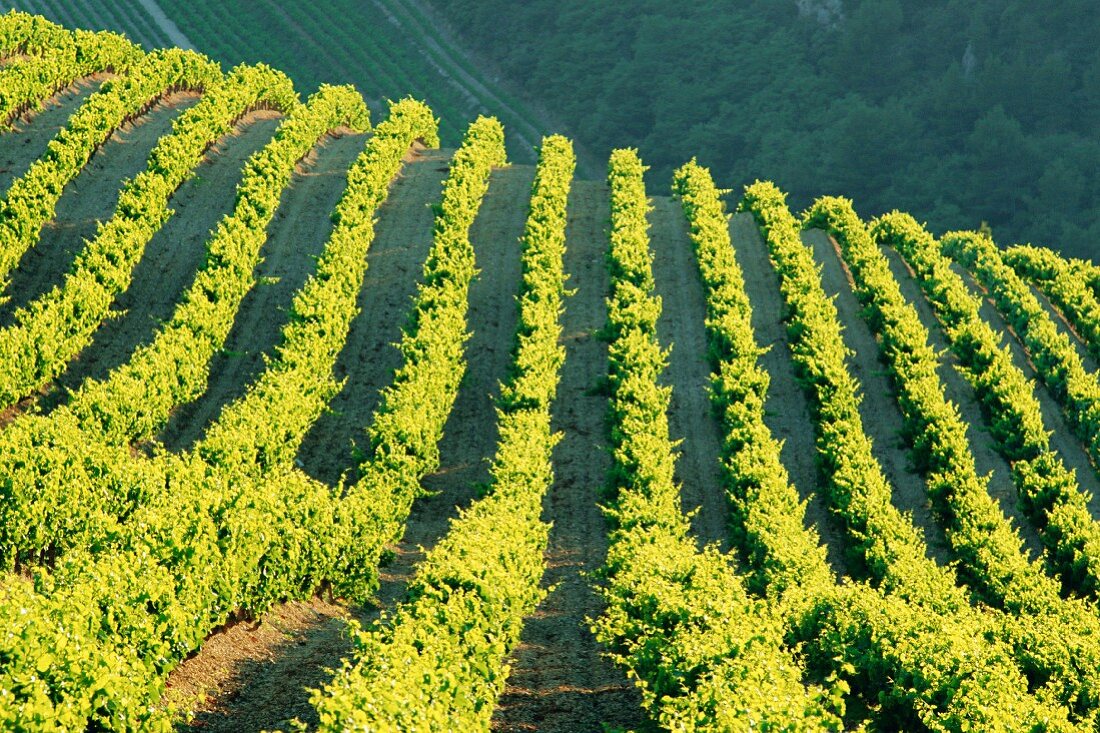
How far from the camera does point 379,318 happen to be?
3278 centimetres

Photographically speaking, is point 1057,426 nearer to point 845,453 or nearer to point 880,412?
point 880,412

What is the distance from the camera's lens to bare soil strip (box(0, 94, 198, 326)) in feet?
105

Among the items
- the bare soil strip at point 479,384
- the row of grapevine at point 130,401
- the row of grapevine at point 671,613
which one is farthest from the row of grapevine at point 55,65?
the row of grapevine at point 671,613

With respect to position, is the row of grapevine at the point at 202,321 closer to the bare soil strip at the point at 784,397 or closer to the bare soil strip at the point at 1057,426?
the bare soil strip at the point at 784,397

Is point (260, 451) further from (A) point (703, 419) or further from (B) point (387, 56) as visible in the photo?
(B) point (387, 56)

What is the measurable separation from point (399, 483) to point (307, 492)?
401 centimetres

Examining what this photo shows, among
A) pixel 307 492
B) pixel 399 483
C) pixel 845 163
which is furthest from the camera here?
pixel 845 163

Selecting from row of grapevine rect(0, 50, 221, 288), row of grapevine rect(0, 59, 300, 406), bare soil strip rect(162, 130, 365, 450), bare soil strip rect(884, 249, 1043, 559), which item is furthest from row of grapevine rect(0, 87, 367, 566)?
bare soil strip rect(884, 249, 1043, 559)

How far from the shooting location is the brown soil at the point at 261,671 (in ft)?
52.1

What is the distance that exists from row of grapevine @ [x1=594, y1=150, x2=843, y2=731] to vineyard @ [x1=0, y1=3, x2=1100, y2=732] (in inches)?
3.4

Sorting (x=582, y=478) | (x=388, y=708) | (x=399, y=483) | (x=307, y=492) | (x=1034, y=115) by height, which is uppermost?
(x=1034, y=115)

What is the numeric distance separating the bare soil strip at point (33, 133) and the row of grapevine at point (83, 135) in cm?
62

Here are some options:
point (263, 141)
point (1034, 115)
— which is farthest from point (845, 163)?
point (263, 141)

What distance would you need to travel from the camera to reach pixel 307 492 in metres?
20.1
